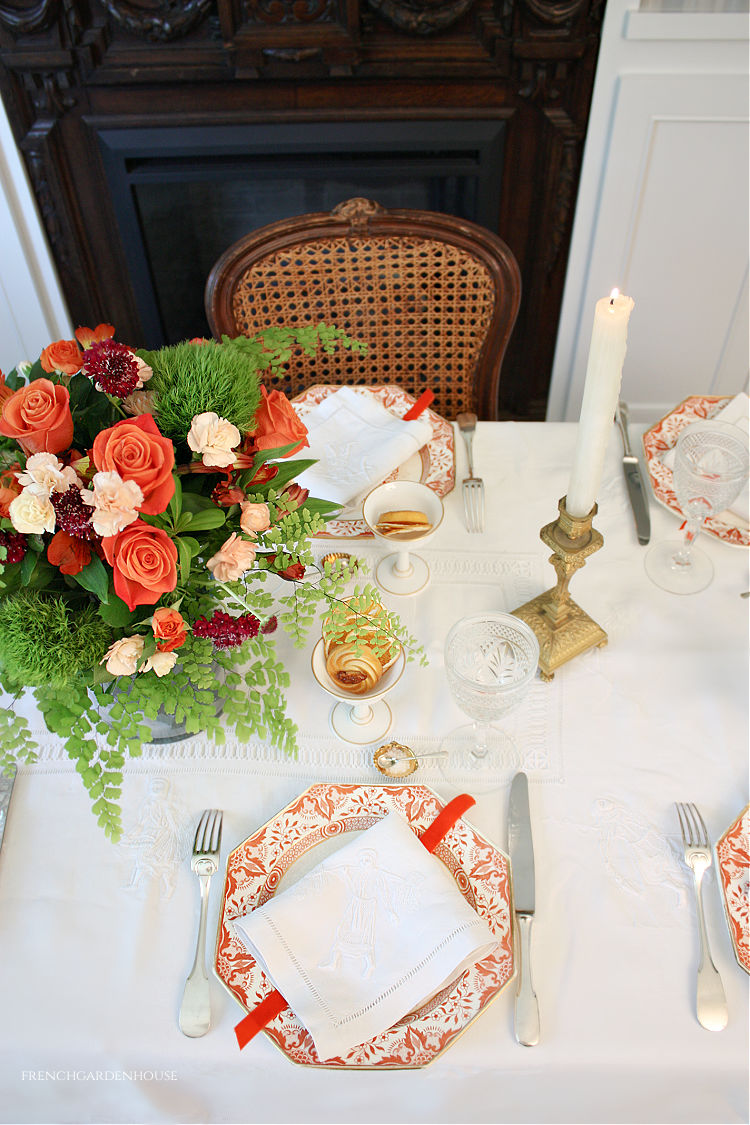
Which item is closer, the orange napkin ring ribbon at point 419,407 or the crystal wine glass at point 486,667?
the crystal wine glass at point 486,667

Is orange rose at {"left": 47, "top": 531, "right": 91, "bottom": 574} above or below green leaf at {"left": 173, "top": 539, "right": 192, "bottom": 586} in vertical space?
above

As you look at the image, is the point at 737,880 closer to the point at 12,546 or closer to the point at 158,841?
the point at 158,841

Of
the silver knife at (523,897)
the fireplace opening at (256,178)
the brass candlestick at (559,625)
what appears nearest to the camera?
the silver knife at (523,897)

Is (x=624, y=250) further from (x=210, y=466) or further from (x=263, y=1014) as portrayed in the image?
(x=263, y=1014)

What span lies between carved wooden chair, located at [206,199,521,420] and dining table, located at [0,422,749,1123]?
57cm

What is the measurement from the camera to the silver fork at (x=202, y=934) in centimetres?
68

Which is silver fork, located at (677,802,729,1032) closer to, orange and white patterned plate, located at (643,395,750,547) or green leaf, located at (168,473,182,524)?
orange and white patterned plate, located at (643,395,750,547)

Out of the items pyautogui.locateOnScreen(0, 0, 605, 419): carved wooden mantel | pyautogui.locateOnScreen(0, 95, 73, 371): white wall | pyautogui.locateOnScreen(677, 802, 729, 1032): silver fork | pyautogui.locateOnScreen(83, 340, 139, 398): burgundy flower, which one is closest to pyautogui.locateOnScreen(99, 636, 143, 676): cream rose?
pyautogui.locateOnScreen(83, 340, 139, 398): burgundy flower

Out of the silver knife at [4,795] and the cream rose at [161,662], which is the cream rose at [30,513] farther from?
the silver knife at [4,795]

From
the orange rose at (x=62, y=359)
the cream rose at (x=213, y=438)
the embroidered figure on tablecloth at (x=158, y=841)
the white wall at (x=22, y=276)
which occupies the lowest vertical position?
the white wall at (x=22, y=276)

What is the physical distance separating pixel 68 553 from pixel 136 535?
0.08 m

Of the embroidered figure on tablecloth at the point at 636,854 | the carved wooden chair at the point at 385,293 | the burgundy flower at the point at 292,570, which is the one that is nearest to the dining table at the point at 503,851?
the embroidered figure on tablecloth at the point at 636,854

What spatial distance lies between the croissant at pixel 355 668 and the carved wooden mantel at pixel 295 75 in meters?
1.46

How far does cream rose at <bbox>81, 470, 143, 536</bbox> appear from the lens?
1.85ft
